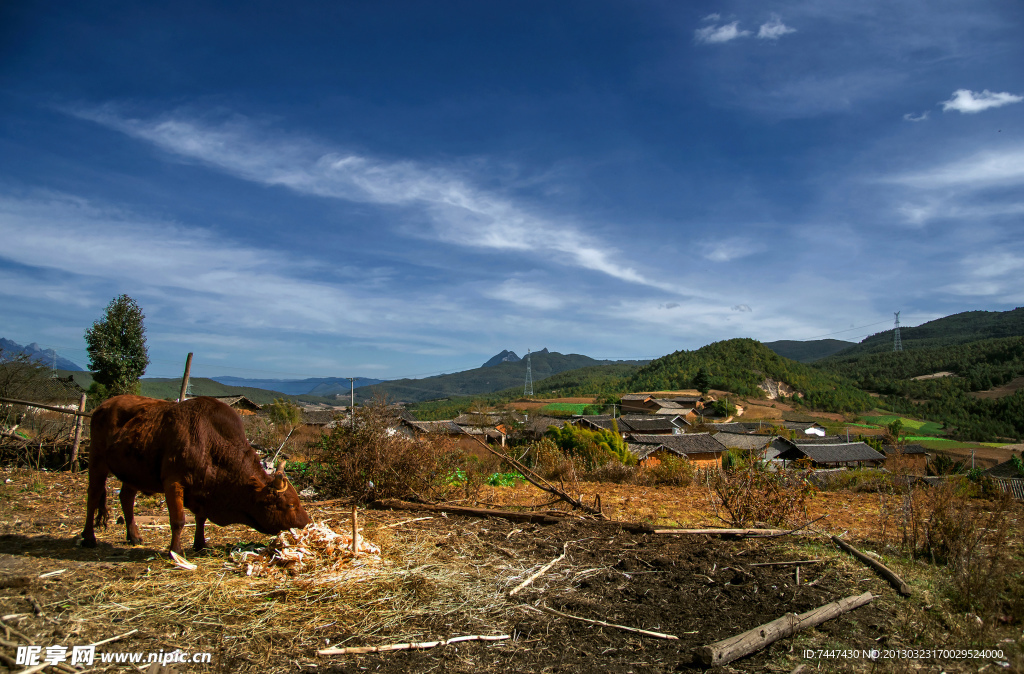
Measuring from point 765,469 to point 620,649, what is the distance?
5.40 metres

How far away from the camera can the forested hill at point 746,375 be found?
3871 inches

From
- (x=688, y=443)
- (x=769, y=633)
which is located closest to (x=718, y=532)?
(x=769, y=633)

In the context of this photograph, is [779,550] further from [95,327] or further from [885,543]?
[95,327]

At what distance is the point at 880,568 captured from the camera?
552cm

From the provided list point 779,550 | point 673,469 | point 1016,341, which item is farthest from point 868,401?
point 779,550

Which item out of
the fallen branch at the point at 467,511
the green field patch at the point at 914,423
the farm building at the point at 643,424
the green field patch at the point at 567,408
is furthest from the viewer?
the green field patch at the point at 567,408

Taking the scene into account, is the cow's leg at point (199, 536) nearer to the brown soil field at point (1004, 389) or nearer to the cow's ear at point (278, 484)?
the cow's ear at point (278, 484)

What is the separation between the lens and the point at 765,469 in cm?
817

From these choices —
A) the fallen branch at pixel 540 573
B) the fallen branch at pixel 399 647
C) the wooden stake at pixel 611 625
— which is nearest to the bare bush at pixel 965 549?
the wooden stake at pixel 611 625

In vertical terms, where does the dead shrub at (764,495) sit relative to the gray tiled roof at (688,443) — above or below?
above

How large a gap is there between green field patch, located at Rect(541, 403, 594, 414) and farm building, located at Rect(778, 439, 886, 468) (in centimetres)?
4362

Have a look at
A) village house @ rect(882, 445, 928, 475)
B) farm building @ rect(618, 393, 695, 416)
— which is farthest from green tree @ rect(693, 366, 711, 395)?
village house @ rect(882, 445, 928, 475)

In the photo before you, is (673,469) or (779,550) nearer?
(779,550)

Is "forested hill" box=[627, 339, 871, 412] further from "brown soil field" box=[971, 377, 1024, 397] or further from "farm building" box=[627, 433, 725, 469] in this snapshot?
"farm building" box=[627, 433, 725, 469]
